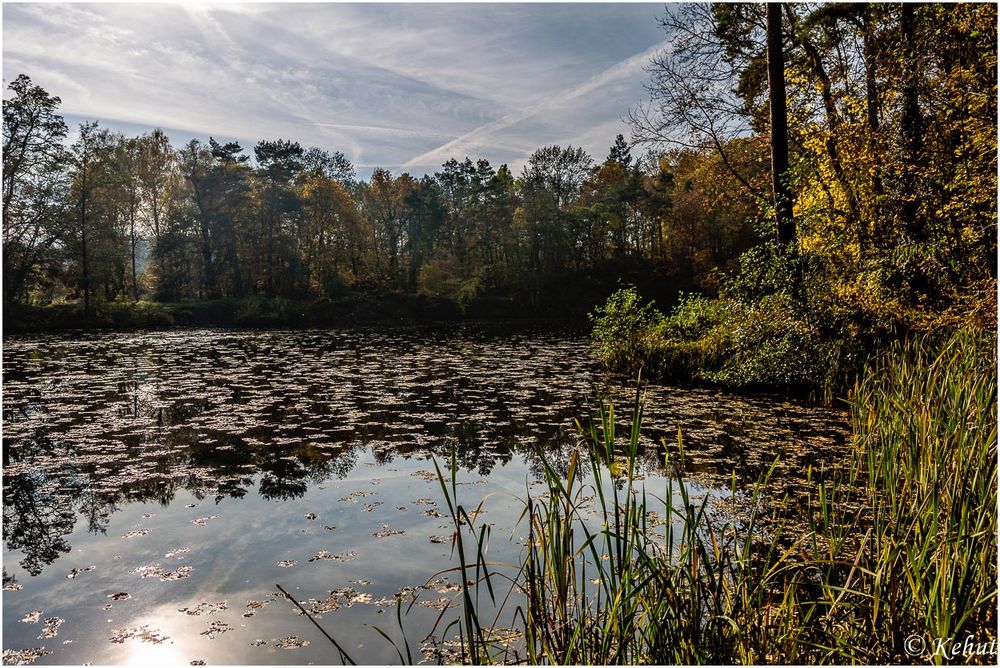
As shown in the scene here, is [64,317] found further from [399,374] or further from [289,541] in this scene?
[289,541]

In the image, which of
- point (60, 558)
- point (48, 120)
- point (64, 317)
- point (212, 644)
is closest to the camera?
point (212, 644)

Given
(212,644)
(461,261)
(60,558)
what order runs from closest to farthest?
(212,644), (60,558), (461,261)

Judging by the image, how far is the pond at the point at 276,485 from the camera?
158 inches

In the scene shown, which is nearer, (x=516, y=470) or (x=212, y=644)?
(x=212, y=644)

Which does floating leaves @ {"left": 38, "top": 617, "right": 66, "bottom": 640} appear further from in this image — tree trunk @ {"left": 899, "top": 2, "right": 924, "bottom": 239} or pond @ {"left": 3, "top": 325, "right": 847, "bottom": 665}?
tree trunk @ {"left": 899, "top": 2, "right": 924, "bottom": 239}

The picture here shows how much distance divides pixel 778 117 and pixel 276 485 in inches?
424

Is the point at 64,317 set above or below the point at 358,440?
above

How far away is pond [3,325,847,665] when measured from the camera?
13.1 feet

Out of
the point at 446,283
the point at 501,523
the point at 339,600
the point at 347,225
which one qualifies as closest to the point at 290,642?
the point at 339,600

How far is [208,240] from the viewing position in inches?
1708

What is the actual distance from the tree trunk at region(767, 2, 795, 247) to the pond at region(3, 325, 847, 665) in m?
3.45

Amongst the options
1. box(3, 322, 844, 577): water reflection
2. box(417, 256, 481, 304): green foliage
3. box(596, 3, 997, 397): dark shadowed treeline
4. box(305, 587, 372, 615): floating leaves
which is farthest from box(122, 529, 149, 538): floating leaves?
box(417, 256, 481, 304): green foliage

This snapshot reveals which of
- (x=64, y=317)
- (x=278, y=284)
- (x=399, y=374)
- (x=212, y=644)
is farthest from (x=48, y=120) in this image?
(x=212, y=644)

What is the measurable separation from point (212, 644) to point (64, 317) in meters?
35.7
